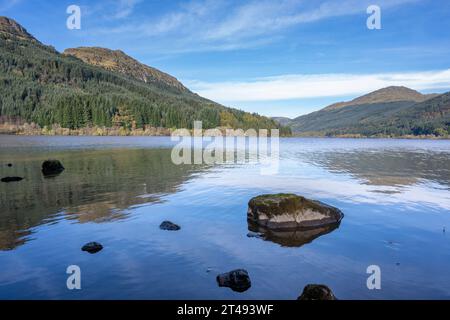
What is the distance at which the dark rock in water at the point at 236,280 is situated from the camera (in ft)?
42.9

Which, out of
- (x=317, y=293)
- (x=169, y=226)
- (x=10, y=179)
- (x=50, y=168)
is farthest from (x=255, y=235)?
(x=50, y=168)

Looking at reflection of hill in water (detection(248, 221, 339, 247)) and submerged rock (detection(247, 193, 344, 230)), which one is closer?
reflection of hill in water (detection(248, 221, 339, 247))

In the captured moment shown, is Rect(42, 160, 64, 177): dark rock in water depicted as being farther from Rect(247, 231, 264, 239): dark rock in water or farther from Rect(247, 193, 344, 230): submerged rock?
Rect(247, 231, 264, 239): dark rock in water

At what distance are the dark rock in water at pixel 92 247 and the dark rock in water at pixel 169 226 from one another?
4345 mm

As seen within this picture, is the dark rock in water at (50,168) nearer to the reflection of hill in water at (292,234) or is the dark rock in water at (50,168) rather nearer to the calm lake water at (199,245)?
the calm lake water at (199,245)

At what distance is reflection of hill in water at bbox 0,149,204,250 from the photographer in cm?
2212

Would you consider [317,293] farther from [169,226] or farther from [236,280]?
[169,226]

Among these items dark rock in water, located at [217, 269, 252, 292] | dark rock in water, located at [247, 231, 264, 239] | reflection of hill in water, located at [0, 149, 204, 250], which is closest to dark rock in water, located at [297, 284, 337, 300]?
dark rock in water, located at [217, 269, 252, 292]

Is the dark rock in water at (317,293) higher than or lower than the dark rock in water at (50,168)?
lower

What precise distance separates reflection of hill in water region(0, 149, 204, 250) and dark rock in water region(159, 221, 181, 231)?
13.5 feet

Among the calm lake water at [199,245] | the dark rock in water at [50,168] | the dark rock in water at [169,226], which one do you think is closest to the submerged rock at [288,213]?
the calm lake water at [199,245]

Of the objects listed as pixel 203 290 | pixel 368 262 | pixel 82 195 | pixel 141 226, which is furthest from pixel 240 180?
pixel 203 290

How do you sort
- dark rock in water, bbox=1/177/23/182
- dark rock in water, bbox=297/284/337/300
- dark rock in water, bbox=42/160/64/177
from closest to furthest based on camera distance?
dark rock in water, bbox=297/284/337/300, dark rock in water, bbox=1/177/23/182, dark rock in water, bbox=42/160/64/177
